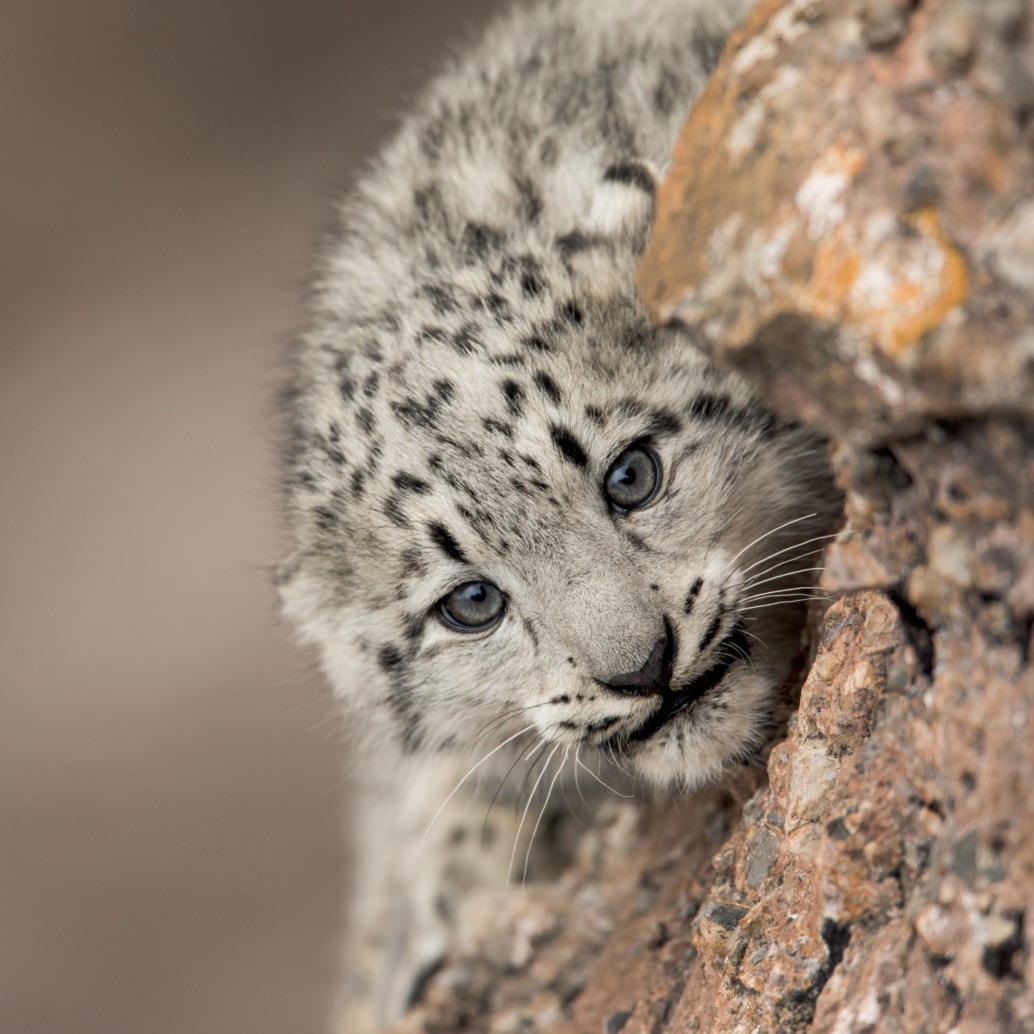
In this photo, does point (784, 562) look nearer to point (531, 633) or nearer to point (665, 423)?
point (665, 423)

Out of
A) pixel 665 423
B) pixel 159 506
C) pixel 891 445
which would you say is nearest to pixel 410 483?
pixel 665 423

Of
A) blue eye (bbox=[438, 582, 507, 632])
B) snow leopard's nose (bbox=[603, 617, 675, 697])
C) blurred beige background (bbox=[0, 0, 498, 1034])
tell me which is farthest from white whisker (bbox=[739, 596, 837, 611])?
blurred beige background (bbox=[0, 0, 498, 1034])

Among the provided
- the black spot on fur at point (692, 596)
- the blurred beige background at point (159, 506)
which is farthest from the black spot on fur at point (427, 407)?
the blurred beige background at point (159, 506)

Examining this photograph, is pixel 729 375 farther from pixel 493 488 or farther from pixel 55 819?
pixel 55 819

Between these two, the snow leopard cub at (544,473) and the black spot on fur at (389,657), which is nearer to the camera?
the snow leopard cub at (544,473)

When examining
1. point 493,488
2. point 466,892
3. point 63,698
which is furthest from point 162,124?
point 493,488

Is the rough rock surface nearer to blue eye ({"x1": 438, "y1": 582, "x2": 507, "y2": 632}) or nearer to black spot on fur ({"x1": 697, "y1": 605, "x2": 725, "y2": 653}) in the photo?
black spot on fur ({"x1": 697, "y1": 605, "x2": 725, "y2": 653})

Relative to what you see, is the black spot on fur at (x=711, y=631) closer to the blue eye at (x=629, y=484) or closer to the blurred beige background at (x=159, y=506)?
the blue eye at (x=629, y=484)
